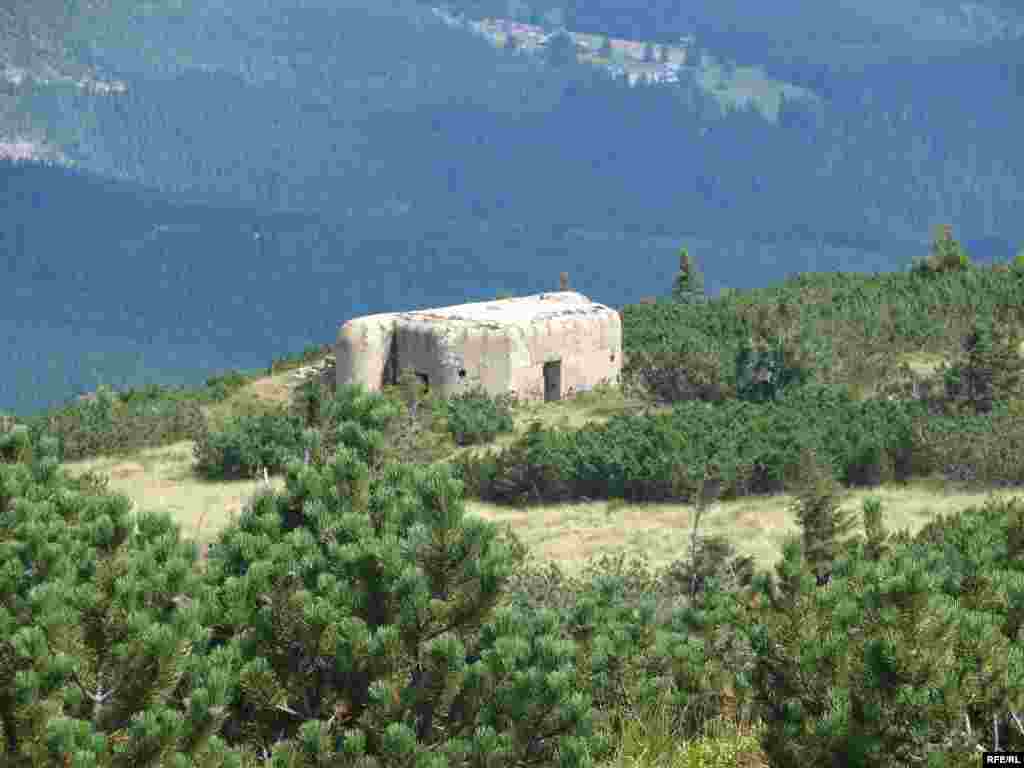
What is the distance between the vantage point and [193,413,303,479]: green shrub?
23.0 meters

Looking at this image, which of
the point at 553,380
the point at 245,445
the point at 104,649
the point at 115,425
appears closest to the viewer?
the point at 104,649

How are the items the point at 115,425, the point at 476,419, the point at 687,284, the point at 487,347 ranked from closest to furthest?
→ the point at 476,419 → the point at 115,425 → the point at 487,347 → the point at 687,284

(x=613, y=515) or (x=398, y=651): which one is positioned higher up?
(x=398, y=651)

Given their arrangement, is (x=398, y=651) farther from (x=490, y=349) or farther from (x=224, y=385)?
(x=224, y=385)

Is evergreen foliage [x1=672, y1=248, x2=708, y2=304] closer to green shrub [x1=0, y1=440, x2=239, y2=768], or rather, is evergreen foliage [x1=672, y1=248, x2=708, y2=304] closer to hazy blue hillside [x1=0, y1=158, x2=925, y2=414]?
hazy blue hillside [x1=0, y1=158, x2=925, y2=414]

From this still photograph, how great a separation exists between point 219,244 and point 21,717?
262ft

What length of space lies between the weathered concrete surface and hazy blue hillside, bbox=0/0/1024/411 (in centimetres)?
3208

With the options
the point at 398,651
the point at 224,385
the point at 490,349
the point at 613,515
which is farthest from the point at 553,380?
the point at 398,651

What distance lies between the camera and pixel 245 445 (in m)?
23.4

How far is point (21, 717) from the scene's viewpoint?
6.94 metres

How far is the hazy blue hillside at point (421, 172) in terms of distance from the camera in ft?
257

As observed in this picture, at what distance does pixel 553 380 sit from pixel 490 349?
5.57 feet

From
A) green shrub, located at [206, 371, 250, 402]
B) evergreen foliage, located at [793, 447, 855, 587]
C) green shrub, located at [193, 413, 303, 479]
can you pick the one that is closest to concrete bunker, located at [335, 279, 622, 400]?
green shrub, located at [193, 413, 303, 479]

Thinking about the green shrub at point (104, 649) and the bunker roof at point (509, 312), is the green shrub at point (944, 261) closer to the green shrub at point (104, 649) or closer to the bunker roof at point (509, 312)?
the bunker roof at point (509, 312)
